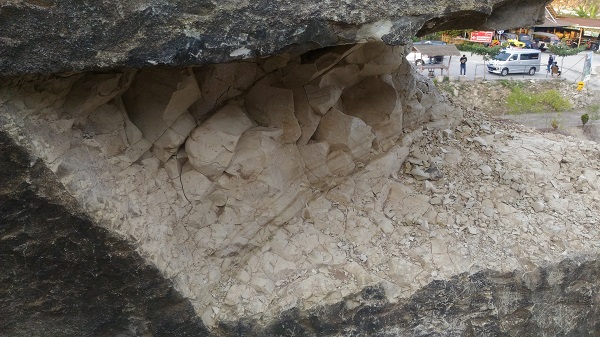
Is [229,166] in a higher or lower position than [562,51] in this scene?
higher

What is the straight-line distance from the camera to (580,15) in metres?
28.1

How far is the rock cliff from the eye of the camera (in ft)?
10.1

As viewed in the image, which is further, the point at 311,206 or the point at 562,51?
the point at 562,51

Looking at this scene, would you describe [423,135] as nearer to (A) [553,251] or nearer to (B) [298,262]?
(A) [553,251]

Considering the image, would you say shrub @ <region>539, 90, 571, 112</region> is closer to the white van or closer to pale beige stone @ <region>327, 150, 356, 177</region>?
the white van

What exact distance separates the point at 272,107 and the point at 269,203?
2.46ft

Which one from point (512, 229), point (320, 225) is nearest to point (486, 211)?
point (512, 229)

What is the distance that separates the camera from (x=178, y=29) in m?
2.80

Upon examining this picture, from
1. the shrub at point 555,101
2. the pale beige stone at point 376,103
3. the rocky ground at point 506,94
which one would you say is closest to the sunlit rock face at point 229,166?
the pale beige stone at point 376,103

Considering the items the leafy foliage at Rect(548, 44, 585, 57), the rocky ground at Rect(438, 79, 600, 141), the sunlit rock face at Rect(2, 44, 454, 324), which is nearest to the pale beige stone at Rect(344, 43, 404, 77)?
the sunlit rock face at Rect(2, 44, 454, 324)

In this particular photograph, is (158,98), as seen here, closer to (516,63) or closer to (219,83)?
(219,83)

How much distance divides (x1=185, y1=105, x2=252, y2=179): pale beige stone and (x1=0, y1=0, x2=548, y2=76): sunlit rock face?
0.97 metres

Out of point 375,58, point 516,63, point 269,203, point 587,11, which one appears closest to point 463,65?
point 516,63

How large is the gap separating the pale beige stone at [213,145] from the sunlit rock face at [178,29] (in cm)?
97
